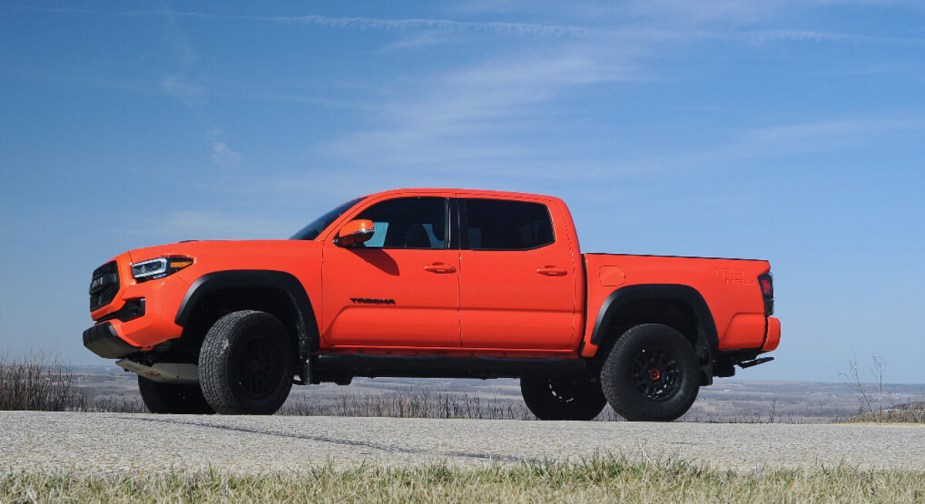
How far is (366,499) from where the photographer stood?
4746 millimetres

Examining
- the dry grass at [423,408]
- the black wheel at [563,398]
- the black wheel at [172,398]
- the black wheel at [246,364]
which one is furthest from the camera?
the dry grass at [423,408]

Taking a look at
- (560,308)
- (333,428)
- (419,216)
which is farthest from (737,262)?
(333,428)

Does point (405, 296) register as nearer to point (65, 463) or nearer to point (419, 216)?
point (419, 216)

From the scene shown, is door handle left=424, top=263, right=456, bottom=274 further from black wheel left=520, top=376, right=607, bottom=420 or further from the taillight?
the taillight

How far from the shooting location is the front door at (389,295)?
9625 mm

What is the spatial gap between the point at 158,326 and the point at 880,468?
18.8ft

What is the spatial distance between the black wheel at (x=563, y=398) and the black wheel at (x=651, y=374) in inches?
48.2

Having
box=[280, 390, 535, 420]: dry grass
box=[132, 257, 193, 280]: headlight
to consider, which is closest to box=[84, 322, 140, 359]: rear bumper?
box=[132, 257, 193, 280]: headlight

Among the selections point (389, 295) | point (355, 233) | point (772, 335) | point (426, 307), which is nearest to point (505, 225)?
point (426, 307)

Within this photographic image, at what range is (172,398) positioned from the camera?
10984mm

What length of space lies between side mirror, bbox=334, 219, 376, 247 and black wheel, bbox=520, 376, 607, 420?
294cm

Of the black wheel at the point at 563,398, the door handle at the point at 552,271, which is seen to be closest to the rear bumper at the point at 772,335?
the black wheel at the point at 563,398

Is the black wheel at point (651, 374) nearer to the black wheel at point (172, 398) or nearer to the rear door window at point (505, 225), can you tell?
the rear door window at point (505, 225)

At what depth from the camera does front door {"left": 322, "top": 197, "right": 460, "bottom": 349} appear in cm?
962
